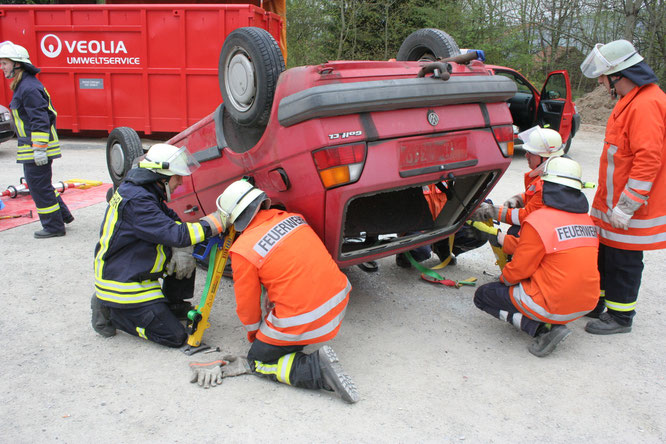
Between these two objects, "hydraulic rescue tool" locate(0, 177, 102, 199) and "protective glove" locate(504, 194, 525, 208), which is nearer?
"protective glove" locate(504, 194, 525, 208)

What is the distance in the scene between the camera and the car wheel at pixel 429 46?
12.5 ft

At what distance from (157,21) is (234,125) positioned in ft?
24.3

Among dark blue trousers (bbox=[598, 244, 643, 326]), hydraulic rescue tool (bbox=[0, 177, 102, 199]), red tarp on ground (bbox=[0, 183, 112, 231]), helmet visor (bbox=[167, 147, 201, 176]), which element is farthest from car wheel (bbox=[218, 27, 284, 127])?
hydraulic rescue tool (bbox=[0, 177, 102, 199])

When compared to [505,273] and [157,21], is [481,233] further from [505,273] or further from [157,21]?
[157,21]

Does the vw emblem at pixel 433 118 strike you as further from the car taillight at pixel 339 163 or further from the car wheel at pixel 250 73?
the car wheel at pixel 250 73

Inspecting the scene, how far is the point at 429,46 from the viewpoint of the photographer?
3.92 m

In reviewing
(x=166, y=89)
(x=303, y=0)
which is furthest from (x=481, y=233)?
(x=303, y=0)

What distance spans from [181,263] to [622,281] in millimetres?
2832

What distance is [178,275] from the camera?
341 cm

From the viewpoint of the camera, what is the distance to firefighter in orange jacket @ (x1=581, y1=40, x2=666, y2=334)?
327 centimetres

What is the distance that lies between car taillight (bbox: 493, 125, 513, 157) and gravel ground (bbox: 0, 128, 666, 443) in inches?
46.1

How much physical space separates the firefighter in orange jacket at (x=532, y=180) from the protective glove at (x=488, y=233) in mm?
57

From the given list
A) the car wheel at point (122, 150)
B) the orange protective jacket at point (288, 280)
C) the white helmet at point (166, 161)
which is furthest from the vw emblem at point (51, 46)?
the orange protective jacket at point (288, 280)

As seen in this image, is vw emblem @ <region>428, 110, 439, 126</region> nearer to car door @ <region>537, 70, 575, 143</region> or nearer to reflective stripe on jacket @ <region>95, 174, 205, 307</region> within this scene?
reflective stripe on jacket @ <region>95, 174, 205, 307</region>
